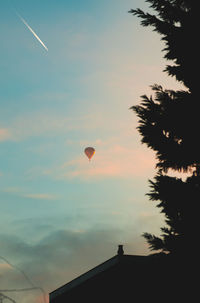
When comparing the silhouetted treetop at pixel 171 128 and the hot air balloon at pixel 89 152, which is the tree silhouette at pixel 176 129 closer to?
the silhouetted treetop at pixel 171 128

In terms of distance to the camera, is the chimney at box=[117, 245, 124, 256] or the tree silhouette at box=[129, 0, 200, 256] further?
the chimney at box=[117, 245, 124, 256]

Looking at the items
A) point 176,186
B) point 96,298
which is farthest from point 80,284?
point 176,186

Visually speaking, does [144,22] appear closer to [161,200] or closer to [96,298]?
[161,200]

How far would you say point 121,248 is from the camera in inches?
521

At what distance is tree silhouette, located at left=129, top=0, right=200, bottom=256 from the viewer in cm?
872

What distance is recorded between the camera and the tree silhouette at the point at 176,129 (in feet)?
28.6

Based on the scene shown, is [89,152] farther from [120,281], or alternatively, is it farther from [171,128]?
[171,128]

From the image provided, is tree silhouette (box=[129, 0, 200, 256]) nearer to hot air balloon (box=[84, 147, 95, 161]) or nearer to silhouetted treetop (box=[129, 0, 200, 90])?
silhouetted treetop (box=[129, 0, 200, 90])

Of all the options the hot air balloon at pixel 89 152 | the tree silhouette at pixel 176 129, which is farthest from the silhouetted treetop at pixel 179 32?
the hot air balloon at pixel 89 152

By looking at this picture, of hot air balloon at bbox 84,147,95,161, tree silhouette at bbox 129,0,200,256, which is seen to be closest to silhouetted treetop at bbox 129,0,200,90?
tree silhouette at bbox 129,0,200,256

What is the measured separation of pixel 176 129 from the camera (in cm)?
983

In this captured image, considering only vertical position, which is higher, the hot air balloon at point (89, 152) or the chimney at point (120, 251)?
the hot air balloon at point (89, 152)

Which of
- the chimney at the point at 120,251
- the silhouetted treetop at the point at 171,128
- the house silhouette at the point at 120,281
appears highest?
the silhouetted treetop at the point at 171,128

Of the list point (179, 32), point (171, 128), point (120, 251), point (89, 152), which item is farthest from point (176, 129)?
point (89, 152)
